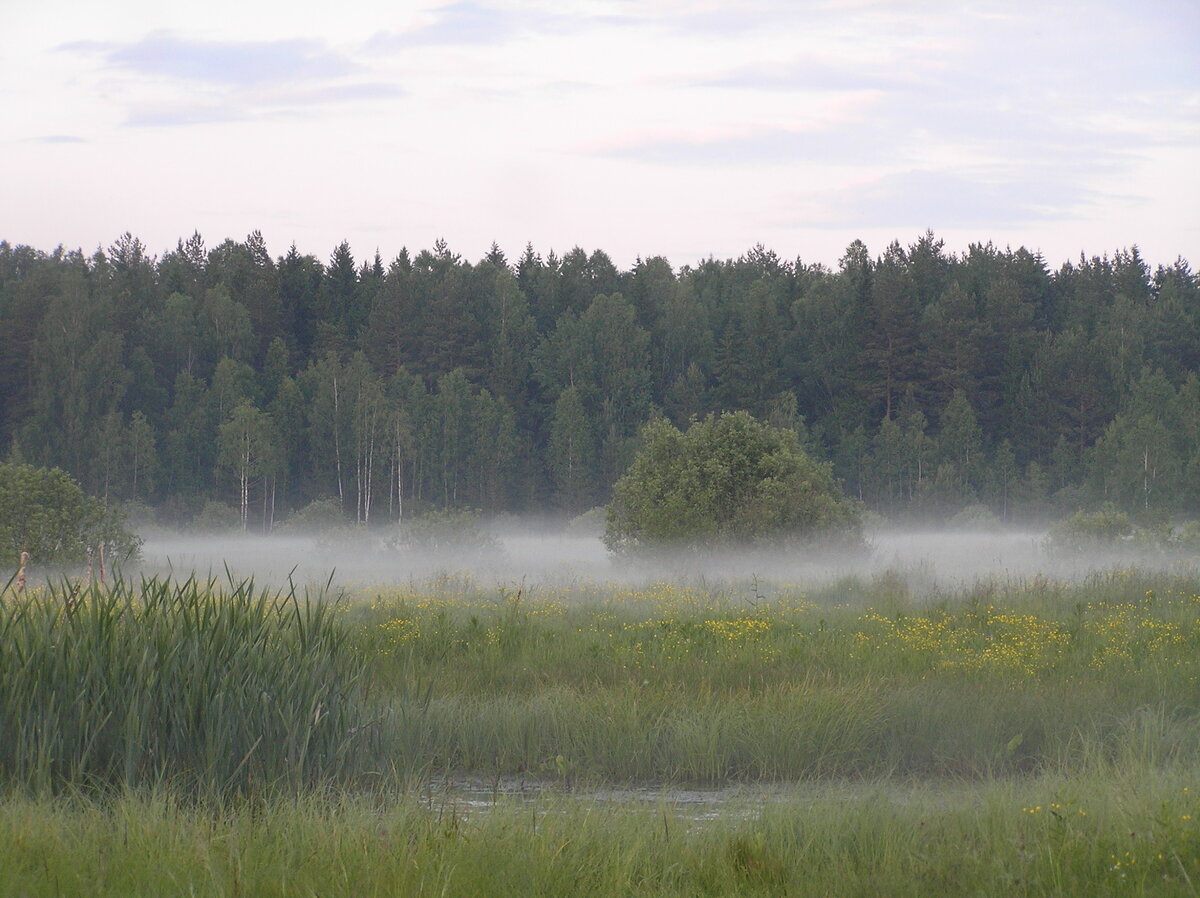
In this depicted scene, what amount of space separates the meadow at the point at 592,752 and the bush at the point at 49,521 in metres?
10.0

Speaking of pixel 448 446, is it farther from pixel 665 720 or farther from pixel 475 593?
pixel 665 720

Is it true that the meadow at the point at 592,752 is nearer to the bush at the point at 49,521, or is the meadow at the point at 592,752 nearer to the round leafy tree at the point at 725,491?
the round leafy tree at the point at 725,491

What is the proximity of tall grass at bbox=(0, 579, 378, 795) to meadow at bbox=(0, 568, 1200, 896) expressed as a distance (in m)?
0.02

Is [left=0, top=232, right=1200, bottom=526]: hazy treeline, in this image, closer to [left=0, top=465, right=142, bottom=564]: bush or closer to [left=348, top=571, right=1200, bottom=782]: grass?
[left=0, top=465, right=142, bottom=564]: bush

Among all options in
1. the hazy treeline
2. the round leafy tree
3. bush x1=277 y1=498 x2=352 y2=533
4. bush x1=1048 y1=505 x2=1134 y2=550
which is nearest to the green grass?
the round leafy tree

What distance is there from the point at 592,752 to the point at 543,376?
66.0 metres

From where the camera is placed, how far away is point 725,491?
23812 mm

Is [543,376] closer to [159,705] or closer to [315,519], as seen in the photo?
[315,519]

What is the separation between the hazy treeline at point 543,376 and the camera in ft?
212

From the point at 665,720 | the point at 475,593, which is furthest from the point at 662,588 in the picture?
the point at 665,720

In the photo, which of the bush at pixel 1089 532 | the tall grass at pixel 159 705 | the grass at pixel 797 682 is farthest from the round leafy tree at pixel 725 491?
the tall grass at pixel 159 705

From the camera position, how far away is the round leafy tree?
76.8 feet

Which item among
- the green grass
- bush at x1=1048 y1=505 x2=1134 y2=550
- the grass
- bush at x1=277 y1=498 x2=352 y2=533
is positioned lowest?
bush at x1=277 y1=498 x2=352 y2=533

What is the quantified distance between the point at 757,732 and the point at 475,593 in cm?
903
